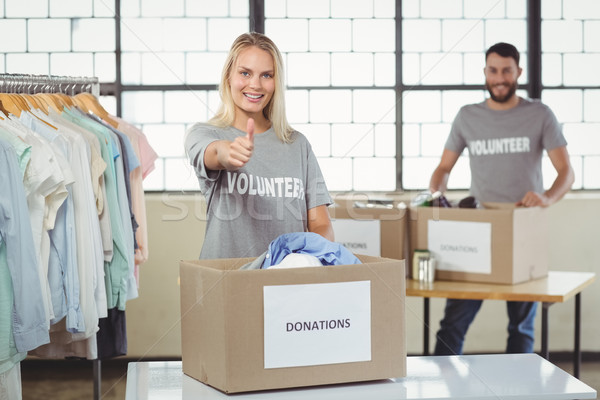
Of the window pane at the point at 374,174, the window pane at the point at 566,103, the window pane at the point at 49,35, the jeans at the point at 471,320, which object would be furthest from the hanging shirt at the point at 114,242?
the window pane at the point at 566,103

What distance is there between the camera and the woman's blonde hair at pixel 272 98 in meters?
2.04

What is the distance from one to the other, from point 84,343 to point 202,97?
2184mm

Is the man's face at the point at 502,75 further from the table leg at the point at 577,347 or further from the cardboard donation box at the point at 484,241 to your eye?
the table leg at the point at 577,347

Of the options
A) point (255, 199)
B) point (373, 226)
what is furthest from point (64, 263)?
point (373, 226)

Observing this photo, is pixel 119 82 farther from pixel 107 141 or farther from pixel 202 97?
pixel 107 141

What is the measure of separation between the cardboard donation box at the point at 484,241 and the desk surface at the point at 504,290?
0.05m

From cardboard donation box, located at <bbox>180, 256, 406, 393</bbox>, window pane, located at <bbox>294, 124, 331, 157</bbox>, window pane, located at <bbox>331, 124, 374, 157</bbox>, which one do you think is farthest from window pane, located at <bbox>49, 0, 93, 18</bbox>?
cardboard donation box, located at <bbox>180, 256, 406, 393</bbox>

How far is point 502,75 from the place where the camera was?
3.22 m

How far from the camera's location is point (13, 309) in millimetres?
1878

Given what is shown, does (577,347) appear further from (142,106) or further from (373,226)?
(142,106)

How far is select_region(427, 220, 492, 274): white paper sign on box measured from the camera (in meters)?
2.78

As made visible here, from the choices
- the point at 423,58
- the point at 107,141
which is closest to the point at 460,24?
the point at 423,58

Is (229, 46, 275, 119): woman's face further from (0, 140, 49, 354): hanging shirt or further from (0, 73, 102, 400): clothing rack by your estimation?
(0, 73, 102, 400): clothing rack

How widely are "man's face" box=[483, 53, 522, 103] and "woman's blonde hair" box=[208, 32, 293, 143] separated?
4.93ft
